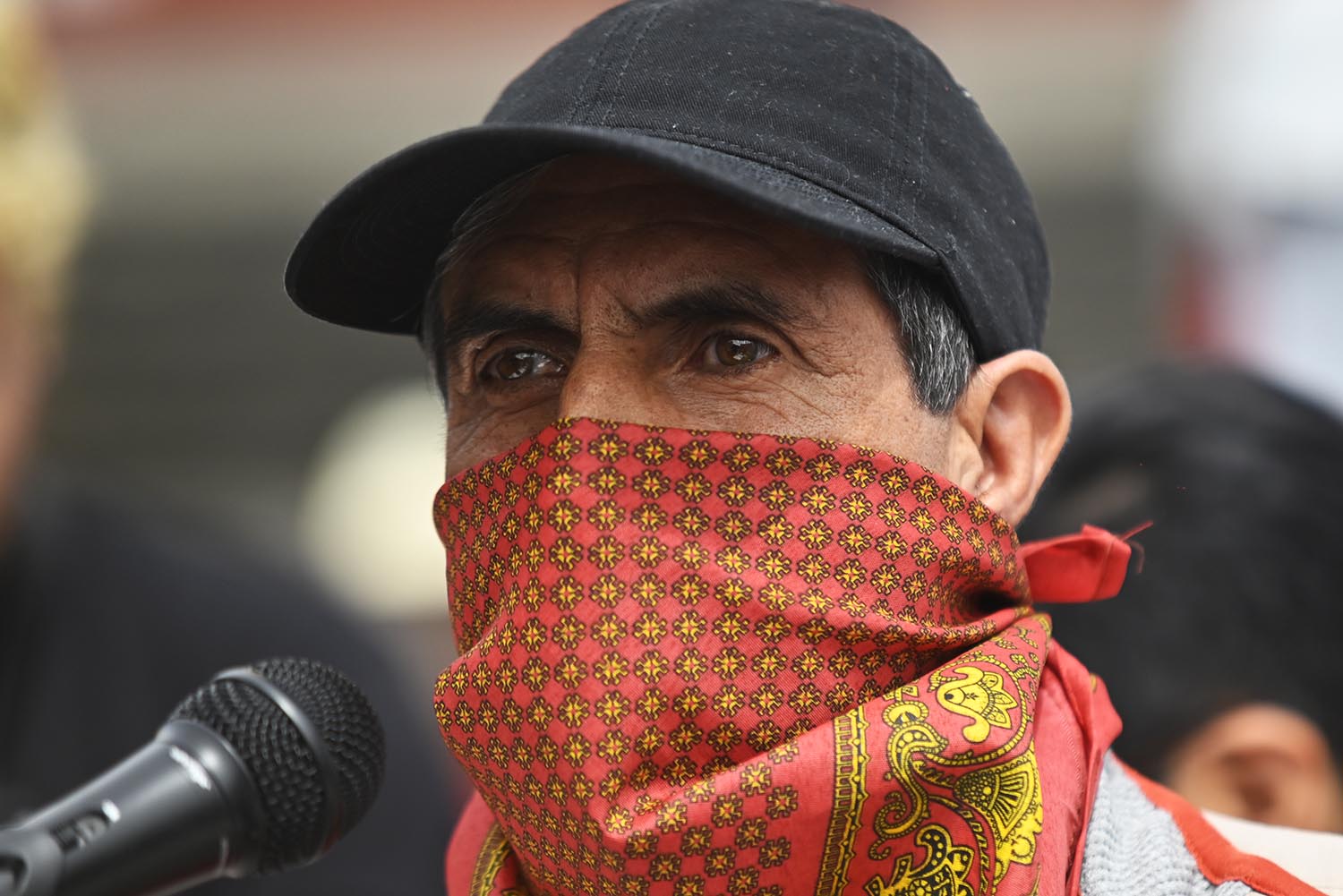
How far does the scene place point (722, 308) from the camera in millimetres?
2201

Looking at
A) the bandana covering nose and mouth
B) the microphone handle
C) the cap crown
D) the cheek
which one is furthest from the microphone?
the cap crown

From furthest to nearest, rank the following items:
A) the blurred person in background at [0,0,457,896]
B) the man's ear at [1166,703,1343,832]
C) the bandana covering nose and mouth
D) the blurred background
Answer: the blurred background
the blurred person in background at [0,0,457,896]
the man's ear at [1166,703,1343,832]
the bandana covering nose and mouth

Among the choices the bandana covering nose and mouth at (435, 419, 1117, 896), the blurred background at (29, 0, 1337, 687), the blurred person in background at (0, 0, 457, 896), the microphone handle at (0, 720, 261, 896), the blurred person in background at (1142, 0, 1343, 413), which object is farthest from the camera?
the blurred background at (29, 0, 1337, 687)

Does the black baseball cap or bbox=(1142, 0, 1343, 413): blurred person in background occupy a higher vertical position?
the black baseball cap

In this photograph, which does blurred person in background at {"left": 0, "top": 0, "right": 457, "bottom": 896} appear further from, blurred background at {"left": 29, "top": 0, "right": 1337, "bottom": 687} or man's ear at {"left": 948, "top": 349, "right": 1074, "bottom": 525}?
blurred background at {"left": 29, "top": 0, "right": 1337, "bottom": 687}

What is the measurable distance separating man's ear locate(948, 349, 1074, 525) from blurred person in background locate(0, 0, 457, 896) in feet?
5.69

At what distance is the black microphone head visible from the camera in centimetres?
196

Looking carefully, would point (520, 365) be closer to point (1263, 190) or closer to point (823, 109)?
point (823, 109)

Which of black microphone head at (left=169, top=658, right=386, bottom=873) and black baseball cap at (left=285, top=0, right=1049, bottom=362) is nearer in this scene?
black microphone head at (left=169, top=658, right=386, bottom=873)

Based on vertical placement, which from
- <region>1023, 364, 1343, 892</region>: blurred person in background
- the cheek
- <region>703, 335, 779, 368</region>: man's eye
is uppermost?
<region>703, 335, 779, 368</region>: man's eye

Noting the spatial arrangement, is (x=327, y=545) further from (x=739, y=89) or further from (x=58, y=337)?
(x=739, y=89)

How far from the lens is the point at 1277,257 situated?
6953mm

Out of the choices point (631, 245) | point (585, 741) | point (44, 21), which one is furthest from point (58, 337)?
point (44, 21)

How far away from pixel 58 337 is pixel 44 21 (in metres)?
8.34
